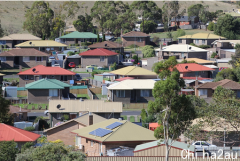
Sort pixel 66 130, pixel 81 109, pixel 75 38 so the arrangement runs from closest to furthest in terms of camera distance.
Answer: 1. pixel 66 130
2. pixel 81 109
3. pixel 75 38

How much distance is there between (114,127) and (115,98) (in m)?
24.4

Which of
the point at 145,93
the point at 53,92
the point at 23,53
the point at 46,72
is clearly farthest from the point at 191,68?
the point at 23,53

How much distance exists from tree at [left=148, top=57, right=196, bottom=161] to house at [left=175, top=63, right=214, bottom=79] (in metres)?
44.5

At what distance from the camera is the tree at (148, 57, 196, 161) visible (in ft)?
83.7

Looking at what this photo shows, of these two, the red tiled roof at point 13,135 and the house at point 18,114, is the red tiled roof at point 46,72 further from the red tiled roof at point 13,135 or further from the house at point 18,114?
the red tiled roof at point 13,135

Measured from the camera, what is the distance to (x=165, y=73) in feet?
85.9

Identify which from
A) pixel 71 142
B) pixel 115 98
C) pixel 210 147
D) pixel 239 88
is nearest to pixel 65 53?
pixel 115 98

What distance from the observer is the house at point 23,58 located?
7975 cm

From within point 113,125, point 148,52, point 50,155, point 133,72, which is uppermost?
point 50,155

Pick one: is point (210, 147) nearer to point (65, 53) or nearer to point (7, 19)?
point (65, 53)

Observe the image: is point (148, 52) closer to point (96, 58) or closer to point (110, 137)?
point (96, 58)

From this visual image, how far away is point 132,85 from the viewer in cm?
6128

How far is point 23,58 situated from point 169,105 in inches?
2280

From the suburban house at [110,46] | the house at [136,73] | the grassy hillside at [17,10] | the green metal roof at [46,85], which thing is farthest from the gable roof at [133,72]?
the grassy hillside at [17,10]
